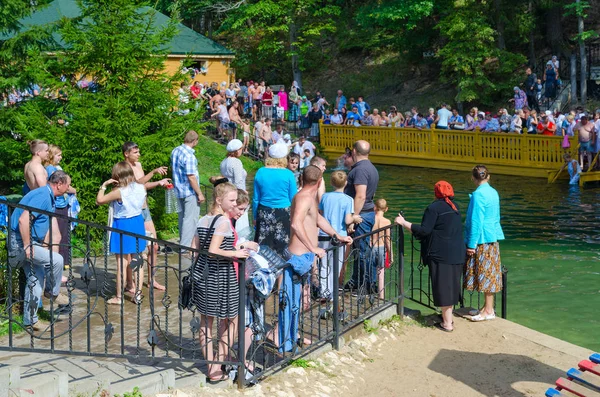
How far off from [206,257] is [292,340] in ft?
4.88

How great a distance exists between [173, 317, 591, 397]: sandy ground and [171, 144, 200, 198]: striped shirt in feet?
10.7

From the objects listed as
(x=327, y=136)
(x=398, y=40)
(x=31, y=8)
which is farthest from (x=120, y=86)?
(x=398, y=40)

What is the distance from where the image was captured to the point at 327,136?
3353 cm

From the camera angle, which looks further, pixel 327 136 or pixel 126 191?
pixel 327 136

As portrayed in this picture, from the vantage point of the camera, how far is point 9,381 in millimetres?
6090

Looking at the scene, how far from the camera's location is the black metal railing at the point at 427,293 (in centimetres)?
1026

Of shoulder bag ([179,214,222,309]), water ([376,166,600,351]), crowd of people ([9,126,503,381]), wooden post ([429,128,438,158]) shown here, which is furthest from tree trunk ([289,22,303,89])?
shoulder bag ([179,214,222,309])

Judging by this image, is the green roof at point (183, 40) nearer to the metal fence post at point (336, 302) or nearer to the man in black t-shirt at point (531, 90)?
the man in black t-shirt at point (531, 90)

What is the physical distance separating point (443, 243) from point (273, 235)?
1.98 metres

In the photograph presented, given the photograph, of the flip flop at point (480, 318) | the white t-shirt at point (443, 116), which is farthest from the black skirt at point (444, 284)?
the white t-shirt at point (443, 116)

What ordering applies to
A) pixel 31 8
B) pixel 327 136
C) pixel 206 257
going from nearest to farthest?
pixel 206 257 → pixel 31 8 → pixel 327 136

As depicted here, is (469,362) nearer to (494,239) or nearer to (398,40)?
(494,239)

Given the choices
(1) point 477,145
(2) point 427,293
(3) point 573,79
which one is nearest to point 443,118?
(1) point 477,145

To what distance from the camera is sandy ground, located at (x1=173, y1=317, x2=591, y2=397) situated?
7945 mm
